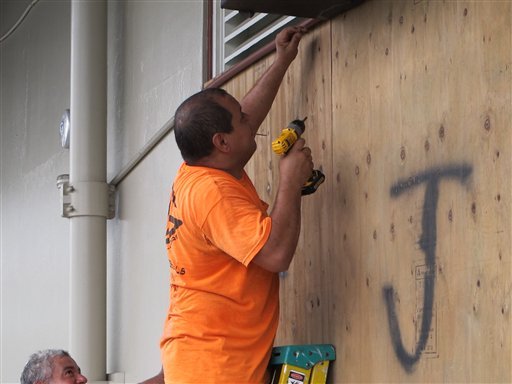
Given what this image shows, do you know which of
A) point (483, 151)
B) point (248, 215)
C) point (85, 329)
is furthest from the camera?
point (85, 329)

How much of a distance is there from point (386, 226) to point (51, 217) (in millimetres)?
4671

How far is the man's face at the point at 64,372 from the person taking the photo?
15.9 ft

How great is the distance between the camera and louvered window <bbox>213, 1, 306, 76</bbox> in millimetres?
5320

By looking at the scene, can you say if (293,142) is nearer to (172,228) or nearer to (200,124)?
(200,124)

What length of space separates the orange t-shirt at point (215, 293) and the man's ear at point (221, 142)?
10cm

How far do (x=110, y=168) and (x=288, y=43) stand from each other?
2.88m

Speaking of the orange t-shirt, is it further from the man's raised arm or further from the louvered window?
the louvered window

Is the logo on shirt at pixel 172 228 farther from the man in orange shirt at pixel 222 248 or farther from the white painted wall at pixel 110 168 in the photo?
the white painted wall at pixel 110 168

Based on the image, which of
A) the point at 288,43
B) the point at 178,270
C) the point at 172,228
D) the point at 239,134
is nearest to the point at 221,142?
the point at 239,134

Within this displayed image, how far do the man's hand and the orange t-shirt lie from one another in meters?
0.68

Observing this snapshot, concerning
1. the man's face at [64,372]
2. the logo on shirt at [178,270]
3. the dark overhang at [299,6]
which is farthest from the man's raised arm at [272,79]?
the man's face at [64,372]

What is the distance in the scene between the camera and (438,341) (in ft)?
12.3

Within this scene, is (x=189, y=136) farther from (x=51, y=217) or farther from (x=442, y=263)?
(x=51, y=217)

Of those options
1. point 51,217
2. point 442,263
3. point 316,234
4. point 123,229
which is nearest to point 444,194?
point 442,263
